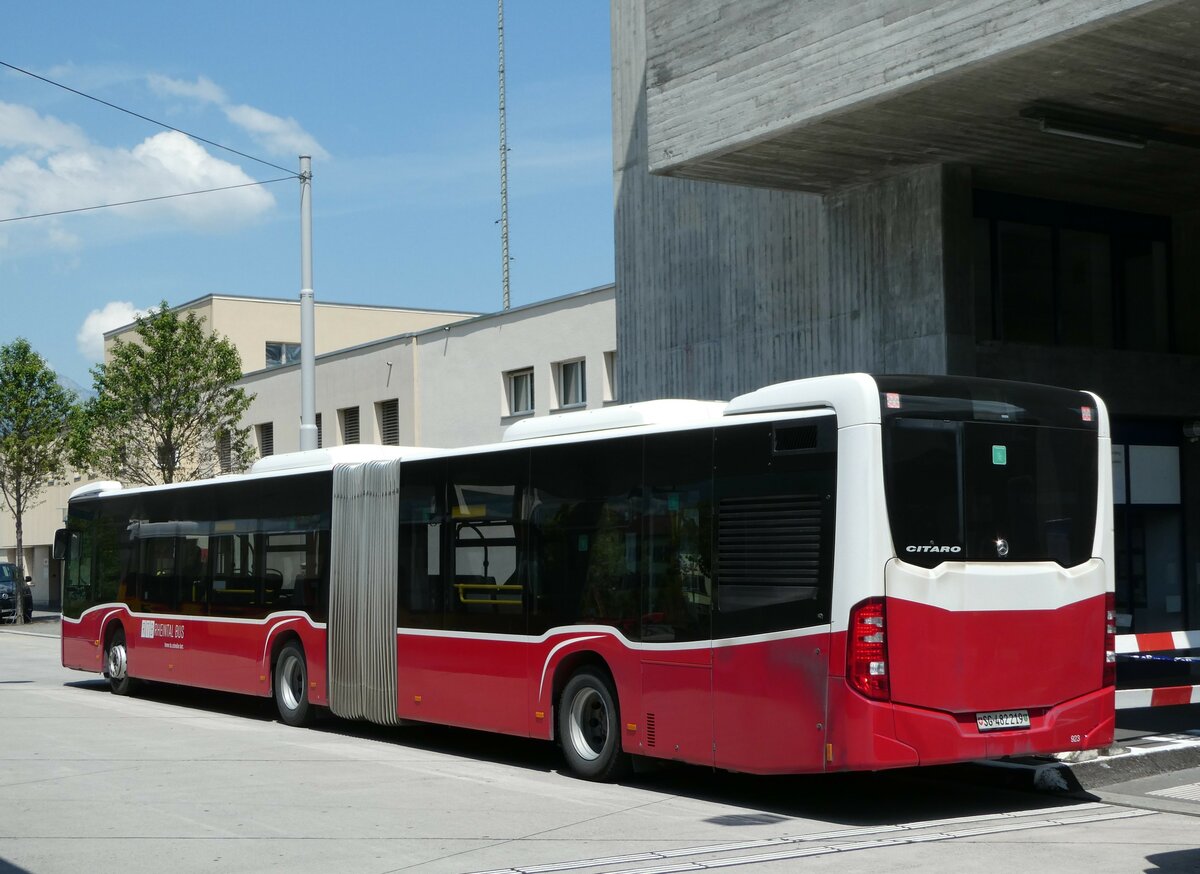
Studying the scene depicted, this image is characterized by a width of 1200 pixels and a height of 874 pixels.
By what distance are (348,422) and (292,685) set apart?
82.1ft

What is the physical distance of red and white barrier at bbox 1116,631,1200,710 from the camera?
11.7 metres

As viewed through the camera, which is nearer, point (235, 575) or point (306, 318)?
point (235, 575)

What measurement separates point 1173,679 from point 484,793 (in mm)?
8899

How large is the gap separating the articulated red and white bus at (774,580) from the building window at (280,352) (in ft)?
130

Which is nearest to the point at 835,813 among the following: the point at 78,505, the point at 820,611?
the point at 820,611

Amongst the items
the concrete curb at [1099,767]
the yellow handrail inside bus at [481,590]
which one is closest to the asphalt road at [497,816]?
the concrete curb at [1099,767]

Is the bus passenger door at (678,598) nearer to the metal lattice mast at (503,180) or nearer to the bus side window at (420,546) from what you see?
the bus side window at (420,546)

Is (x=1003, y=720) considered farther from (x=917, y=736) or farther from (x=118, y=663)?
(x=118, y=663)

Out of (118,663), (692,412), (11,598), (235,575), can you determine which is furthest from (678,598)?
(11,598)

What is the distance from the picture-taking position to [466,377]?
120ft

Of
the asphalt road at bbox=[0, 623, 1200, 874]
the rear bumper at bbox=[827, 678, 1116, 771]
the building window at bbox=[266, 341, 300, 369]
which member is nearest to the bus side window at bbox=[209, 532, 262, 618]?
the asphalt road at bbox=[0, 623, 1200, 874]

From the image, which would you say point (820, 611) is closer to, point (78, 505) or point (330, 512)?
point (330, 512)

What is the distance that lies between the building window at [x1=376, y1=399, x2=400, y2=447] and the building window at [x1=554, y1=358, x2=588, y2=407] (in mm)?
6222

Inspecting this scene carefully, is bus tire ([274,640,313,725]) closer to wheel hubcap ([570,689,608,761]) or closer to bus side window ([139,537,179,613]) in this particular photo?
bus side window ([139,537,179,613])
